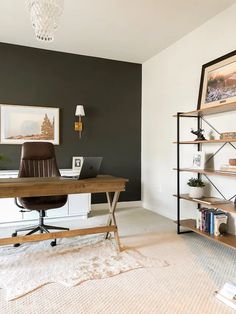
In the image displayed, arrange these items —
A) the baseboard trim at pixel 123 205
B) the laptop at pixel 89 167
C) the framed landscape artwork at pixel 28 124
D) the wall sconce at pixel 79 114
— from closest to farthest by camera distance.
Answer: the laptop at pixel 89 167, the framed landscape artwork at pixel 28 124, the wall sconce at pixel 79 114, the baseboard trim at pixel 123 205

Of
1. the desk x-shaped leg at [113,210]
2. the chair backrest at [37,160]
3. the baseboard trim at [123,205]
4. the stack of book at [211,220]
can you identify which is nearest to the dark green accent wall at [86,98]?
the baseboard trim at [123,205]

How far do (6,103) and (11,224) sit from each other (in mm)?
1822


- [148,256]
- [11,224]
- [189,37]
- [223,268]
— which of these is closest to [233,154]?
[223,268]

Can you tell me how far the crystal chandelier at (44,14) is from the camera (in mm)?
2197

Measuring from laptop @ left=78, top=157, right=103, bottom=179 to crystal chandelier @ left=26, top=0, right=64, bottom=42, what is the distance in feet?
3.93

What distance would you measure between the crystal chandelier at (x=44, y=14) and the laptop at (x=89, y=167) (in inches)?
47.2

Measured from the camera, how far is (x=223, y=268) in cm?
229

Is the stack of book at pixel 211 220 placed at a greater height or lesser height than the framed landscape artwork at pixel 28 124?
lesser

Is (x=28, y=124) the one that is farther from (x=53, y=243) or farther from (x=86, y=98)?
(x=53, y=243)

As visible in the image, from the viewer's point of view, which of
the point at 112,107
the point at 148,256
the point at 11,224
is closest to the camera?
the point at 148,256

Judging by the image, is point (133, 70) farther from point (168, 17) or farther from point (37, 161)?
point (37, 161)

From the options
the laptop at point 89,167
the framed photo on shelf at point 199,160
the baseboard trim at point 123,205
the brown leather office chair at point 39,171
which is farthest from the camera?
the baseboard trim at point 123,205

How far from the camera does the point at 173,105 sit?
3.95 m

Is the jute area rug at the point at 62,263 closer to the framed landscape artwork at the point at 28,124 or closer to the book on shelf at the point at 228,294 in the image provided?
the book on shelf at the point at 228,294
